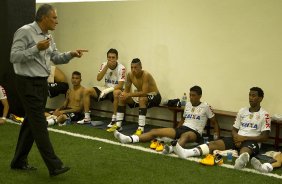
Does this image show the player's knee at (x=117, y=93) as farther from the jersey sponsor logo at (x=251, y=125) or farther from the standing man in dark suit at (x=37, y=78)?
the standing man in dark suit at (x=37, y=78)

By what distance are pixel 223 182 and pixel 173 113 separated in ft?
10.4

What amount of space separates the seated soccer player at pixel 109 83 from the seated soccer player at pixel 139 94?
8.0 inches

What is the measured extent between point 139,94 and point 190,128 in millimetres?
1283

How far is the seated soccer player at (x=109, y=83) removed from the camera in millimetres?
7155

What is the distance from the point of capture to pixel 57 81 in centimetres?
838

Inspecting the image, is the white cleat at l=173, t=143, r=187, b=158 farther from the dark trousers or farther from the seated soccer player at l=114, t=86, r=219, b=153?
the dark trousers

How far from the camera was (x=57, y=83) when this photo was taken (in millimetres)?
8250

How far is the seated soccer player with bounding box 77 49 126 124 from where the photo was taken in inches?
282

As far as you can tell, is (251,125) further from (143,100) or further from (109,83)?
(109,83)

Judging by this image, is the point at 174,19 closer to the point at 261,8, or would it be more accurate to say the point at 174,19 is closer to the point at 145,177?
the point at 261,8

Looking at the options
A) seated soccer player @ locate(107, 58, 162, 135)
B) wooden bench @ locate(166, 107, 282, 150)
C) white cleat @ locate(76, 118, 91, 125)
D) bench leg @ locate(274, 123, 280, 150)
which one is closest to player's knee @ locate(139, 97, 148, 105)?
seated soccer player @ locate(107, 58, 162, 135)

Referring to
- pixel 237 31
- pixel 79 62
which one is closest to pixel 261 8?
pixel 237 31

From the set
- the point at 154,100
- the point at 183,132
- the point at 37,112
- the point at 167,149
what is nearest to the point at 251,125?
the point at 183,132

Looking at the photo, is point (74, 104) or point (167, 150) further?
point (74, 104)
